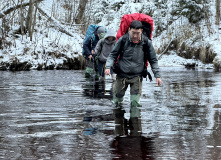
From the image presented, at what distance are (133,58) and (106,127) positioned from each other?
5.83 feet

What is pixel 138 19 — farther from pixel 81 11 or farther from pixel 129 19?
pixel 81 11

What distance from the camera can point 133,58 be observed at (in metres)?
7.43

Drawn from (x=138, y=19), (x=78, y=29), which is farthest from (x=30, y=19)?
(x=138, y=19)

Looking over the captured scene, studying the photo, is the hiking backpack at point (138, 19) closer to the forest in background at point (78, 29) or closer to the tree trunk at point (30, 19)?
the forest in background at point (78, 29)

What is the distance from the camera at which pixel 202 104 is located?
8.76 meters

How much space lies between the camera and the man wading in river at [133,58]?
7250 mm

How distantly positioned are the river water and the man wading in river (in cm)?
50

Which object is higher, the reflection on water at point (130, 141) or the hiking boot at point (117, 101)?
the hiking boot at point (117, 101)

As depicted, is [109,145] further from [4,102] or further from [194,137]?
[4,102]

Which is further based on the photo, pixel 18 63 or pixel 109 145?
pixel 18 63

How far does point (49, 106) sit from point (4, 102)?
113 centimetres

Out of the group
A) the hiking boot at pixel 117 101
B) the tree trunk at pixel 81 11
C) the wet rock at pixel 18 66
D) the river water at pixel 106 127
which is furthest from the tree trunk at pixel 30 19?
the hiking boot at pixel 117 101

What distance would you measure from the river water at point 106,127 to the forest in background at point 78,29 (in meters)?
11.9

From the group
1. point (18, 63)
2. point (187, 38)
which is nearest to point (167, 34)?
point (187, 38)
